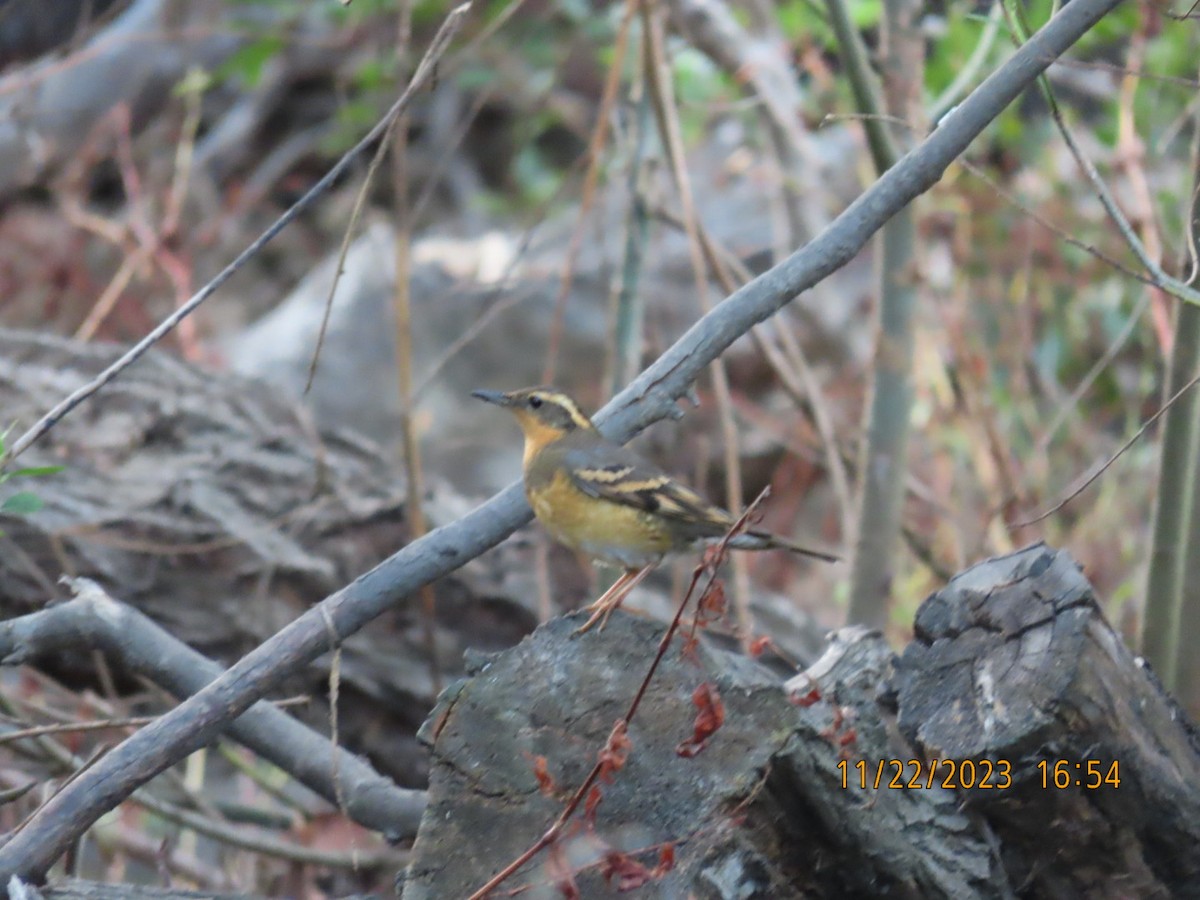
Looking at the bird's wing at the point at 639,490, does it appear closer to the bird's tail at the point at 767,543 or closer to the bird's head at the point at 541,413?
the bird's tail at the point at 767,543

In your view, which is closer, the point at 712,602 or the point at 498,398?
the point at 712,602

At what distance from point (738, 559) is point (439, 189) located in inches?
316

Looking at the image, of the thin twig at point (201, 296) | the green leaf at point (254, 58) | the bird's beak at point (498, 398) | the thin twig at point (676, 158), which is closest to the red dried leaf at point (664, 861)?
the thin twig at point (201, 296)

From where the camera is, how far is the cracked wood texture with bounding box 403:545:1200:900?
2.50 meters

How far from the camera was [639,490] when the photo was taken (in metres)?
3.34

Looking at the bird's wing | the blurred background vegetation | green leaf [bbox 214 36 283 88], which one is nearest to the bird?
the bird's wing

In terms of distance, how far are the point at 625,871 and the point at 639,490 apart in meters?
1.16

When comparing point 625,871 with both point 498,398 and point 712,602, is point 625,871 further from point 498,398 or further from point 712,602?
point 498,398

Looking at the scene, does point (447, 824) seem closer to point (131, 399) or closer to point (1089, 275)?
point (131, 399)

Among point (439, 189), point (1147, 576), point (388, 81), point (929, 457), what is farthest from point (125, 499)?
point (439, 189)

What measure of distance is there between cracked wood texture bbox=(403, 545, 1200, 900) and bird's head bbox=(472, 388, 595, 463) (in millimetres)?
1041

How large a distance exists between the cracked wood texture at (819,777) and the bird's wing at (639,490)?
620 millimetres

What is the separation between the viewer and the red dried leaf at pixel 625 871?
7.70 ft

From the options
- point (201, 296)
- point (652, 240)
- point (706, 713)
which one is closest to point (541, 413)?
point (201, 296)
